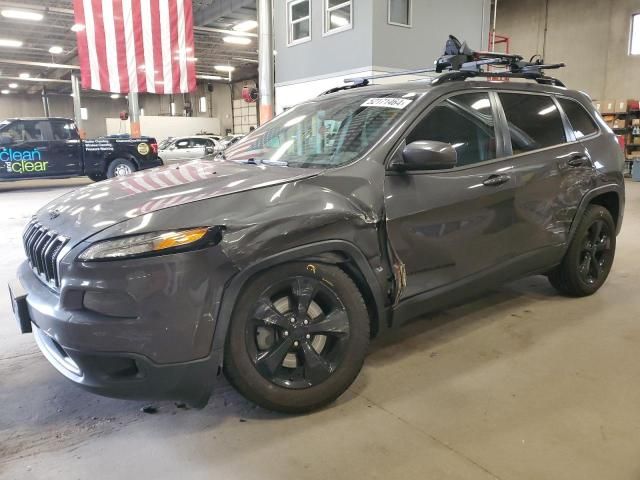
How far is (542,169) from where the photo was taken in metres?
3.41

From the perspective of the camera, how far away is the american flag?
10125 mm

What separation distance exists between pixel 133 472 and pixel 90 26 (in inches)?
403

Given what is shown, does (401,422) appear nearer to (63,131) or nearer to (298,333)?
(298,333)

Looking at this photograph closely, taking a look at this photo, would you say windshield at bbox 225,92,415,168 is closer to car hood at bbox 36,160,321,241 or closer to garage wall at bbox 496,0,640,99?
car hood at bbox 36,160,321,241

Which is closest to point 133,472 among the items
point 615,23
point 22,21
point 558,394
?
point 558,394

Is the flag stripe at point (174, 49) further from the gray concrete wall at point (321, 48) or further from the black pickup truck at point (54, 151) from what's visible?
the gray concrete wall at point (321, 48)

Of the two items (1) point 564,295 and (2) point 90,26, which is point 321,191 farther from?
(2) point 90,26

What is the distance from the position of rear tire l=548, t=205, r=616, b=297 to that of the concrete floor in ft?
1.91

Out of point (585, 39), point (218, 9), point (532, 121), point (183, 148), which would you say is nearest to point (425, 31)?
point (585, 39)

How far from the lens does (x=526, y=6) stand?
18938mm

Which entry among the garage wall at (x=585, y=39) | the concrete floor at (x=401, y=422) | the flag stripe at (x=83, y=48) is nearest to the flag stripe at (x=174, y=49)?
the flag stripe at (x=83, y=48)

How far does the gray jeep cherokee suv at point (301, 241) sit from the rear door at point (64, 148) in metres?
10.8

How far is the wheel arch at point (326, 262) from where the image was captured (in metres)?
2.12

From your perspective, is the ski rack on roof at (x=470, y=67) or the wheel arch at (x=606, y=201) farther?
the wheel arch at (x=606, y=201)
